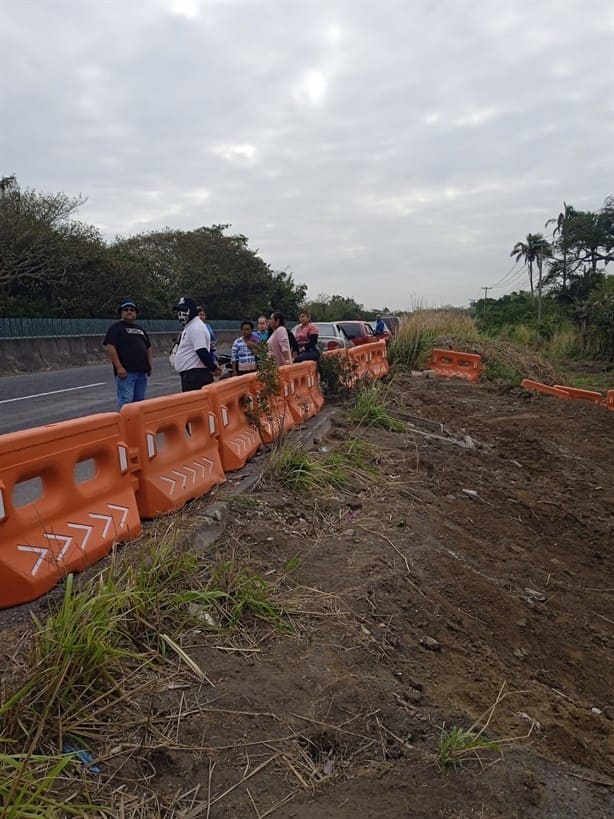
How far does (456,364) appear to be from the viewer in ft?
57.4

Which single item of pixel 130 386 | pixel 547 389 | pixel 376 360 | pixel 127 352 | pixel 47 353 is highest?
pixel 47 353

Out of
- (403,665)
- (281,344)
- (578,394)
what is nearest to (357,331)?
(578,394)

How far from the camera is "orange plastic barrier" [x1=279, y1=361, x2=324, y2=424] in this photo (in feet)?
27.5

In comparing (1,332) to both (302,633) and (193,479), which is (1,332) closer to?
(193,479)

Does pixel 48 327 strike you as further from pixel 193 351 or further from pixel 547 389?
pixel 193 351

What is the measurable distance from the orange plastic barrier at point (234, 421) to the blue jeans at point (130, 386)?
6.66 ft

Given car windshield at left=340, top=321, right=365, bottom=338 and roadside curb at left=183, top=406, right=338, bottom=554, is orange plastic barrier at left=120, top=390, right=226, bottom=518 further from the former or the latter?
car windshield at left=340, top=321, right=365, bottom=338

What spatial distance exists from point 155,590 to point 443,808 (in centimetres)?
160

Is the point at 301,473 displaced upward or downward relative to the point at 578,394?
upward

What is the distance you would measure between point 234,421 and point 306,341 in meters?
5.39

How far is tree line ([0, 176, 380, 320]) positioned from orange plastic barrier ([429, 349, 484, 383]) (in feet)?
58.0

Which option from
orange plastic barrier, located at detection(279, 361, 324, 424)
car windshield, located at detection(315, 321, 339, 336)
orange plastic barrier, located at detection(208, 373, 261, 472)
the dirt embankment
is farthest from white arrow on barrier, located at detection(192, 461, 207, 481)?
car windshield, located at detection(315, 321, 339, 336)

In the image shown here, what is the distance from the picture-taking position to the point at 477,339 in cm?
2025

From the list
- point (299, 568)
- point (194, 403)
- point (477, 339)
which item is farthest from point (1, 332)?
point (299, 568)
